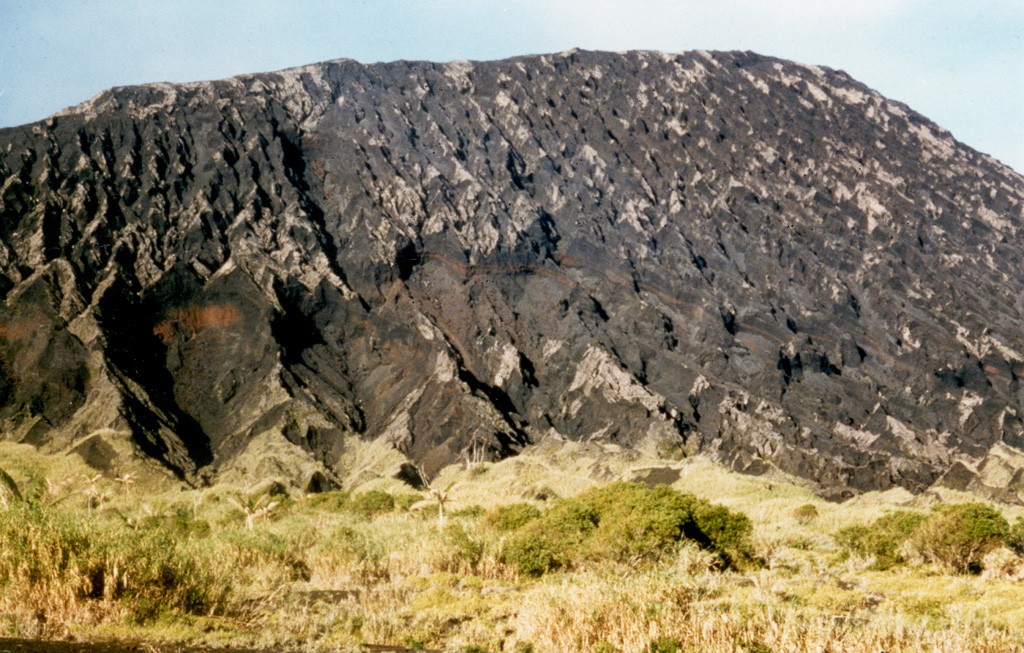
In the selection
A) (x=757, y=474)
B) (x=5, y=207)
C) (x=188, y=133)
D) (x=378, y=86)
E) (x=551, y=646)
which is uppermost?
(x=378, y=86)

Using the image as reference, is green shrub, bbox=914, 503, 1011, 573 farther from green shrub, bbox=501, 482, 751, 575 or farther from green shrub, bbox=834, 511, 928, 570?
green shrub, bbox=501, 482, 751, 575

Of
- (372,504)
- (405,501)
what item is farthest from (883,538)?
(405,501)

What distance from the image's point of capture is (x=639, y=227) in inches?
5817

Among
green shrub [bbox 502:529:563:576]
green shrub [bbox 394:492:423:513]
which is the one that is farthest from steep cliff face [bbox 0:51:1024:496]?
green shrub [bbox 502:529:563:576]

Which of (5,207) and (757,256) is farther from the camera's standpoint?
(757,256)

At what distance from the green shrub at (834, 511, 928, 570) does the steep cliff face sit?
57.2m

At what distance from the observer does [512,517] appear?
35844 millimetres

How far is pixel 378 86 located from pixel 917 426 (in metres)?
118

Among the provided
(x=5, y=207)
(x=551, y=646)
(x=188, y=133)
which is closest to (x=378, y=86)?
(x=188, y=133)

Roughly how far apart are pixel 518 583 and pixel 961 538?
58.6 feet

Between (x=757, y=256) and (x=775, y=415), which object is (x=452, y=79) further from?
(x=775, y=415)

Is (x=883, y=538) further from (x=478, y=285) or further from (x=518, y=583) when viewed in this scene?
(x=478, y=285)

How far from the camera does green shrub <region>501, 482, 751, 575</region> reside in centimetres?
2728

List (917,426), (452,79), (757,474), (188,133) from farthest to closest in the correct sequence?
(452,79) < (188,133) < (917,426) < (757,474)
